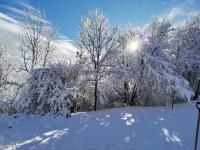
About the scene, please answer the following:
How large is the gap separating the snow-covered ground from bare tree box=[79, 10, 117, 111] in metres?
5.29

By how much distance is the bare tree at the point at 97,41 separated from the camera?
16.3 metres

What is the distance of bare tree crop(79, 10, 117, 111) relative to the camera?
16.3 m

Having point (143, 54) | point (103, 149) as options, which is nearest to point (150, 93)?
point (143, 54)

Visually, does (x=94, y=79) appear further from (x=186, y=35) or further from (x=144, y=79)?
(x=186, y=35)

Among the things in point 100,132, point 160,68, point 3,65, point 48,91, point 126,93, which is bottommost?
point 100,132

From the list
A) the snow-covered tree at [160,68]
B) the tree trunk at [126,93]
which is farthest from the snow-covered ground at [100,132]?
the tree trunk at [126,93]

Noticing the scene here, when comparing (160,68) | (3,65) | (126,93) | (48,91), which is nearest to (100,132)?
(48,91)

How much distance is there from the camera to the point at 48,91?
47.9 feet

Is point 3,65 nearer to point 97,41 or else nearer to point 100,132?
point 97,41

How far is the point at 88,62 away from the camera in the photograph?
660 inches

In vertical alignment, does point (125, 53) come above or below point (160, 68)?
above

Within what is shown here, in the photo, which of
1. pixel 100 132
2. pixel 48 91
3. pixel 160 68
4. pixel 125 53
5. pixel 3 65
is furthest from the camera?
pixel 3 65

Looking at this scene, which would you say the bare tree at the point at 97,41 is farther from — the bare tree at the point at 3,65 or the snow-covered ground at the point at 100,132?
the bare tree at the point at 3,65

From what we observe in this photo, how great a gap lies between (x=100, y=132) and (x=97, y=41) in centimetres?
917
